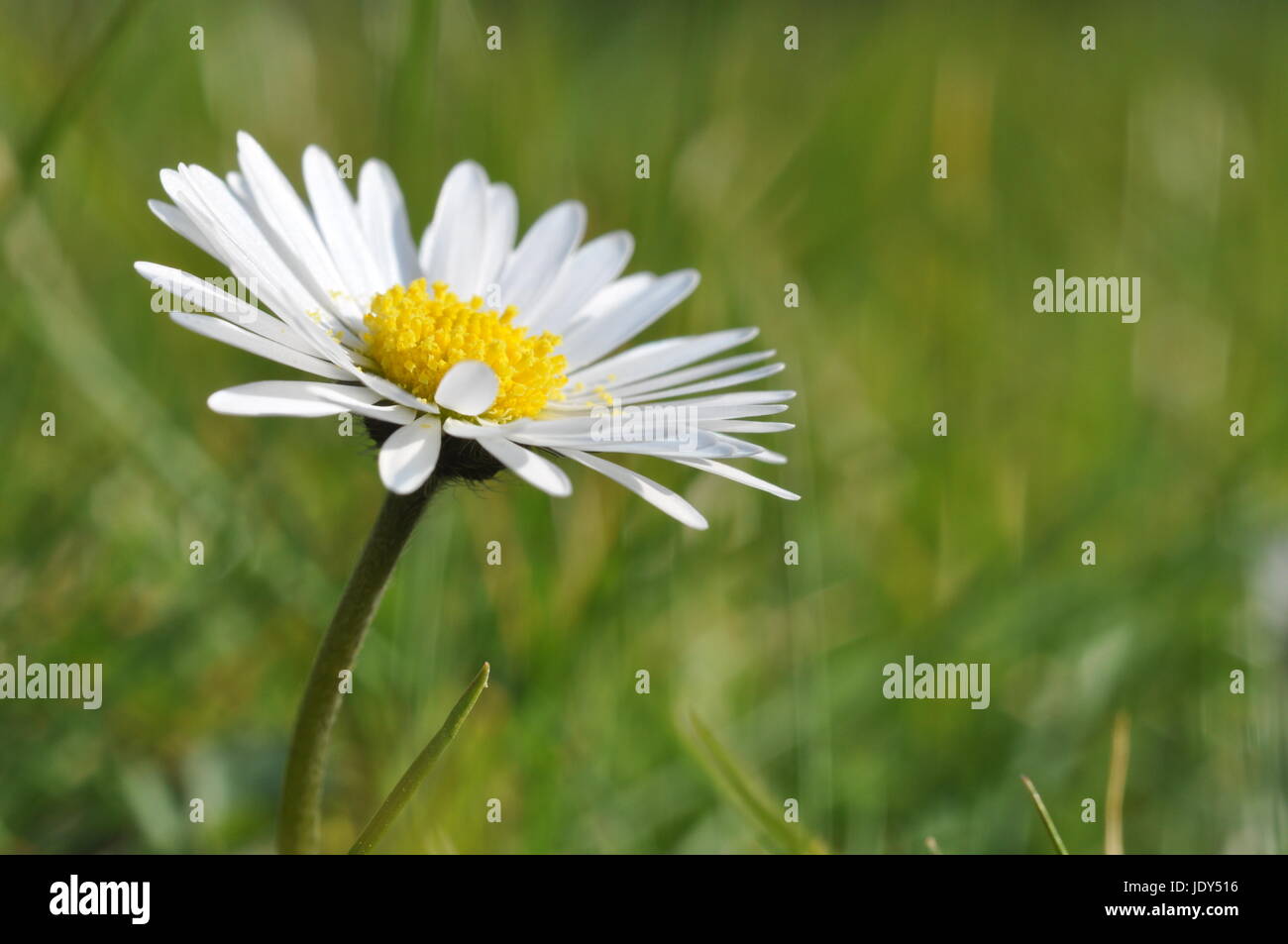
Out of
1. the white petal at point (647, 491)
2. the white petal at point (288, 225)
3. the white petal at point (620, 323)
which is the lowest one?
the white petal at point (647, 491)

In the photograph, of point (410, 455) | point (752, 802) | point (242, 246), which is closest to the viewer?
point (410, 455)

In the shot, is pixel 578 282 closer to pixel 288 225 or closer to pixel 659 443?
pixel 288 225

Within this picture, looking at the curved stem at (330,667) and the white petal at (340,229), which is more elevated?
the white petal at (340,229)

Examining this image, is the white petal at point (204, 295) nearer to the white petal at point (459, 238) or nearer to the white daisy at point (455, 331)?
the white daisy at point (455, 331)

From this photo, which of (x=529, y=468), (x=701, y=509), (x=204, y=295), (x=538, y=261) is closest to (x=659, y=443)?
(x=529, y=468)

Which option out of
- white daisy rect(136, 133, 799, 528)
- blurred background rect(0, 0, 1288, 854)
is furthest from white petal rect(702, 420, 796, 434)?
blurred background rect(0, 0, 1288, 854)

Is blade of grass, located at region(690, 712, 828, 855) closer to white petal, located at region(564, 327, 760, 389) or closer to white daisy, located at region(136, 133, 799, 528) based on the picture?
white daisy, located at region(136, 133, 799, 528)

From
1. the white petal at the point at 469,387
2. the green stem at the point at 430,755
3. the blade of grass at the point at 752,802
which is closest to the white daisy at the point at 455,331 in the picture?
the white petal at the point at 469,387
